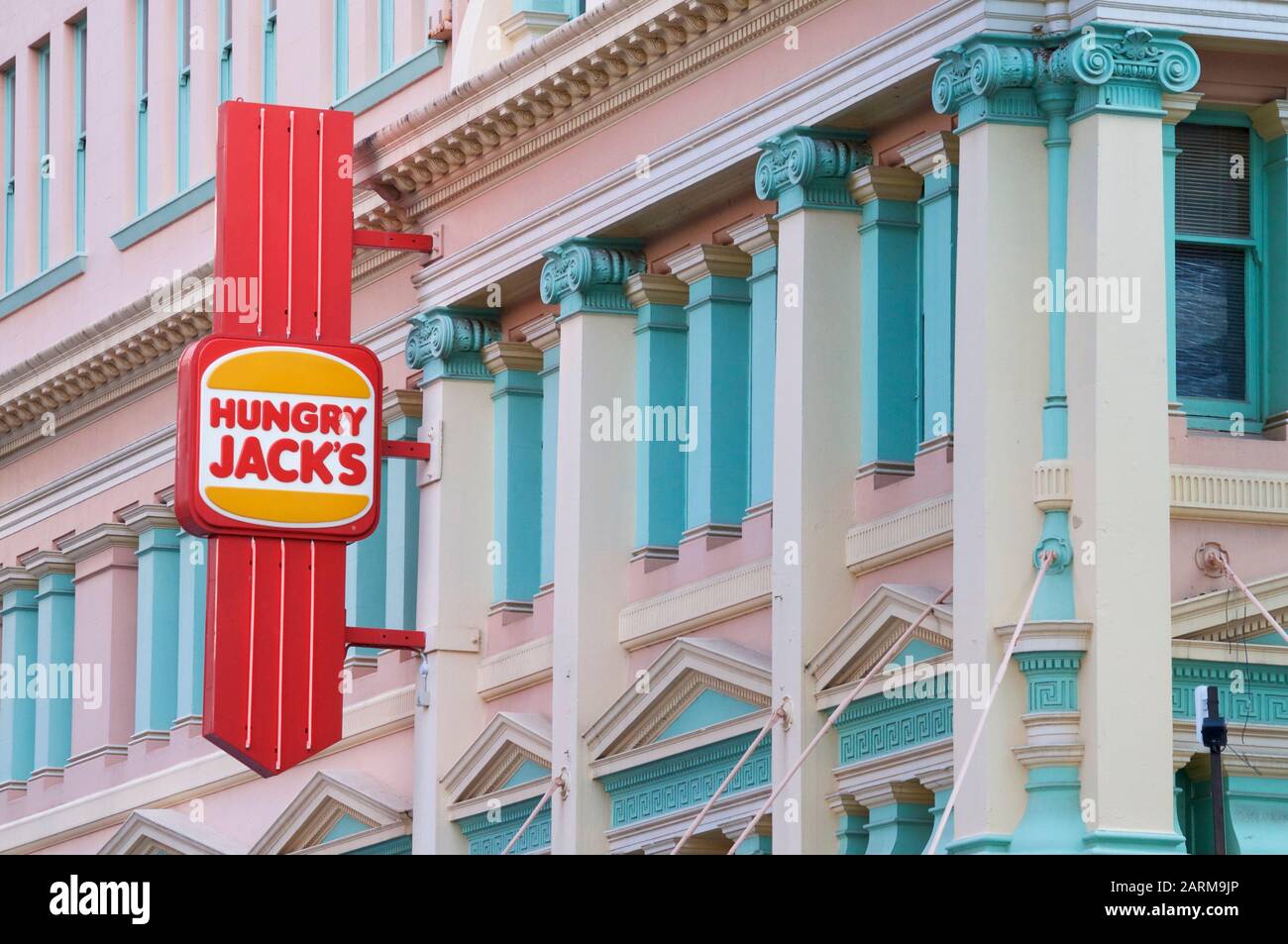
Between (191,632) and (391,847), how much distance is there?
6.02 meters

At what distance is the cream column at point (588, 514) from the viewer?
1302 inches

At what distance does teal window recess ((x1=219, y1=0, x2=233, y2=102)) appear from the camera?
1666 inches

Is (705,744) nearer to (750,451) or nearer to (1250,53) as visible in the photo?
(750,451)

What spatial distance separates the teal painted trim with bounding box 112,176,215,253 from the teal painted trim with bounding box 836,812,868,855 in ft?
50.8

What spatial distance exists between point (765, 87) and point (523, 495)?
241 inches

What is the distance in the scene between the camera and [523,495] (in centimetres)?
3569

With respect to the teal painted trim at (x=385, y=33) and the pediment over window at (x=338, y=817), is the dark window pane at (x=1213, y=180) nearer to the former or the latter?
the pediment over window at (x=338, y=817)

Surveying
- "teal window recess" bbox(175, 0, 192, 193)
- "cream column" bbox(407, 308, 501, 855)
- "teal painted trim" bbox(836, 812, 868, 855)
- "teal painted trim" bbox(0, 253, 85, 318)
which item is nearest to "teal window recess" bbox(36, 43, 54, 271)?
"teal painted trim" bbox(0, 253, 85, 318)

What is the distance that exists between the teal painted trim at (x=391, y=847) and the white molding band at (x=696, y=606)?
4.25 m

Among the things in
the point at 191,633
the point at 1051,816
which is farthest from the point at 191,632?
the point at 1051,816

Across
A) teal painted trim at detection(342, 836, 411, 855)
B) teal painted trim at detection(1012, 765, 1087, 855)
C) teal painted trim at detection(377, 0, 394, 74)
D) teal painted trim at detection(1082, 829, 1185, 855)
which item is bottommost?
teal painted trim at detection(1082, 829, 1185, 855)

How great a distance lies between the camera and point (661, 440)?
3350 centimetres

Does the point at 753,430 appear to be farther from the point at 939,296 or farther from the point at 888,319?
the point at 939,296

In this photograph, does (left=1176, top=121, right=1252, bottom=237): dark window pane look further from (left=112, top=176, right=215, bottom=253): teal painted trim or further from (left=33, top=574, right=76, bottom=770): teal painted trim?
(left=33, top=574, right=76, bottom=770): teal painted trim
